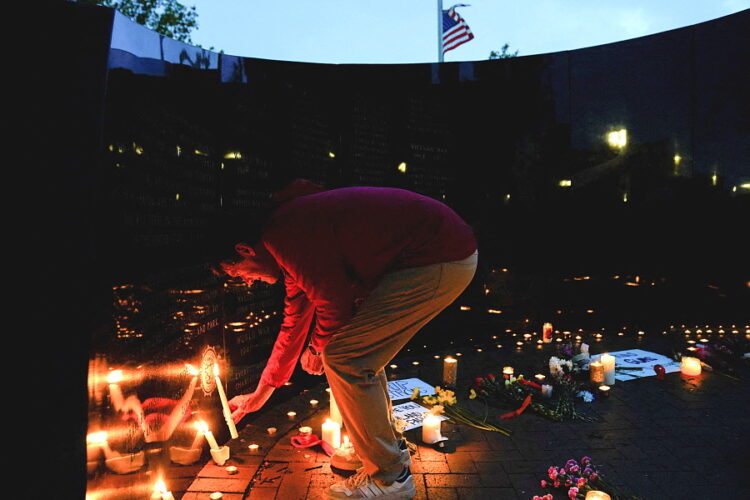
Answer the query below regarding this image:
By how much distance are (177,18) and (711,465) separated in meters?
20.5

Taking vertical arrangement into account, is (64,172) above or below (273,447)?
above

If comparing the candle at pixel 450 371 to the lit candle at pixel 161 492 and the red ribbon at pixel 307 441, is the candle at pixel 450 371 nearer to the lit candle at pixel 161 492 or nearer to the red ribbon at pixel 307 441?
the red ribbon at pixel 307 441

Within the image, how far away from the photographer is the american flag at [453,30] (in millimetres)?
11766

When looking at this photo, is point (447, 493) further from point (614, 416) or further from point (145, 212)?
point (145, 212)

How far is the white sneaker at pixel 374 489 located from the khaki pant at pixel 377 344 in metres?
0.13

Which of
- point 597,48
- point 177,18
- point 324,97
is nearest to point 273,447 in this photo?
point 324,97

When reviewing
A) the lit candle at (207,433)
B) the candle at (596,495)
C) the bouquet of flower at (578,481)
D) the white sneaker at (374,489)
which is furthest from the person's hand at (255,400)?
the candle at (596,495)

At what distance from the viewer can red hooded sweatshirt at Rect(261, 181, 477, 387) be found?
2.28m

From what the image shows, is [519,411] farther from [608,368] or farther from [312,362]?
[312,362]

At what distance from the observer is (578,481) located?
2.62m

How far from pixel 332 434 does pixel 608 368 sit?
2.57 m

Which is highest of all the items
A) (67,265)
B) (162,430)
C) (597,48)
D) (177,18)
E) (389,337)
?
(177,18)

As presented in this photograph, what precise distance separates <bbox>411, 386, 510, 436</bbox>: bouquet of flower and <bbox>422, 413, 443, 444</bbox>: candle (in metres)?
0.11

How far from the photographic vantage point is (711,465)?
289 centimetres
